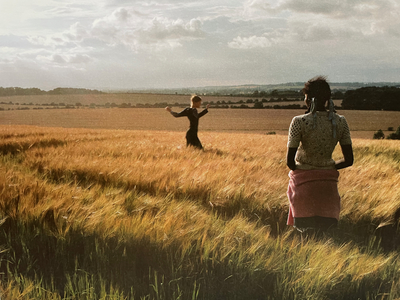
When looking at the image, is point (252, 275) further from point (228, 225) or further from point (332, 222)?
point (332, 222)

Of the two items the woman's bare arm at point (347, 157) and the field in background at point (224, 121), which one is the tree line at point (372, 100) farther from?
the woman's bare arm at point (347, 157)

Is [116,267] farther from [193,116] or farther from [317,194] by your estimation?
[193,116]

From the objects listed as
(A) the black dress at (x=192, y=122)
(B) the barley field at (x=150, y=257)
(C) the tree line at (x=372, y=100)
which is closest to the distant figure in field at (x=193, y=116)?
(A) the black dress at (x=192, y=122)

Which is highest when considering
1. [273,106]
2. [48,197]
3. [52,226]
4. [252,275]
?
[273,106]

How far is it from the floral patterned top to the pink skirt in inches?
2.5

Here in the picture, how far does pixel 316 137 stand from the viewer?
8.48 feet

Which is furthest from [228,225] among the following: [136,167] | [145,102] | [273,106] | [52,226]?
[145,102]

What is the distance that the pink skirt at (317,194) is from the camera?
2.65 m

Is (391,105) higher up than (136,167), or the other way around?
(391,105)

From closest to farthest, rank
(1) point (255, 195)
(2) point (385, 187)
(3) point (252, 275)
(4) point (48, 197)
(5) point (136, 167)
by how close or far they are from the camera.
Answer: (3) point (252, 275) → (4) point (48, 197) → (1) point (255, 195) → (2) point (385, 187) → (5) point (136, 167)

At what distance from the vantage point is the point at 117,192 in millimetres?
2713

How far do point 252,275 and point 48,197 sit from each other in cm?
149

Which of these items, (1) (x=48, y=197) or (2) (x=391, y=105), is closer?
(1) (x=48, y=197)

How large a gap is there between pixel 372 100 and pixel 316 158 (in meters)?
53.6
